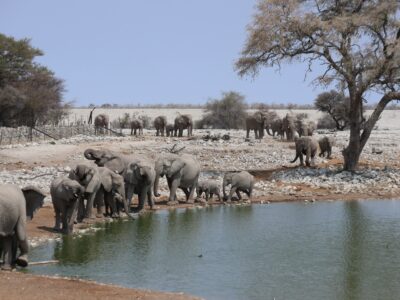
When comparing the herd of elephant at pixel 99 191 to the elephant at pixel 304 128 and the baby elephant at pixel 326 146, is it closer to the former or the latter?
the baby elephant at pixel 326 146

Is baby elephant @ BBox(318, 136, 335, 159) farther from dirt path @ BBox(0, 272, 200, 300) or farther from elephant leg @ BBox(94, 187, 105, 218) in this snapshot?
dirt path @ BBox(0, 272, 200, 300)

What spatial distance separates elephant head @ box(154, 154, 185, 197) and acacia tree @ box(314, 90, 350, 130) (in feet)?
148

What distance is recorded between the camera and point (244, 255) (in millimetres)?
15695

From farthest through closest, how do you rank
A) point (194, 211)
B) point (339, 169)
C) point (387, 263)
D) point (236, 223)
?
point (339, 169) < point (194, 211) < point (236, 223) < point (387, 263)

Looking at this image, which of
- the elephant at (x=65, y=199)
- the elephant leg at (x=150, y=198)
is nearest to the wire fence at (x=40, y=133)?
the elephant leg at (x=150, y=198)

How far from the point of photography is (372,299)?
12.2 m

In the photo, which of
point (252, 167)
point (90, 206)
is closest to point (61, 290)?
point (90, 206)

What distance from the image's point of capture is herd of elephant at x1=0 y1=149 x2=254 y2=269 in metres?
13.3

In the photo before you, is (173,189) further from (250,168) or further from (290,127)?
(290,127)

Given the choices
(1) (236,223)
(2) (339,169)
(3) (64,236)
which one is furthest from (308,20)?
(3) (64,236)

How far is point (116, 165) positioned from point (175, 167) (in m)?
2.20

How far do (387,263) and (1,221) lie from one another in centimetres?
779

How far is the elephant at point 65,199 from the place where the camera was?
17125 mm

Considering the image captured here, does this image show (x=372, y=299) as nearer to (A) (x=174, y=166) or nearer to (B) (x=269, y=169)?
(A) (x=174, y=166)
